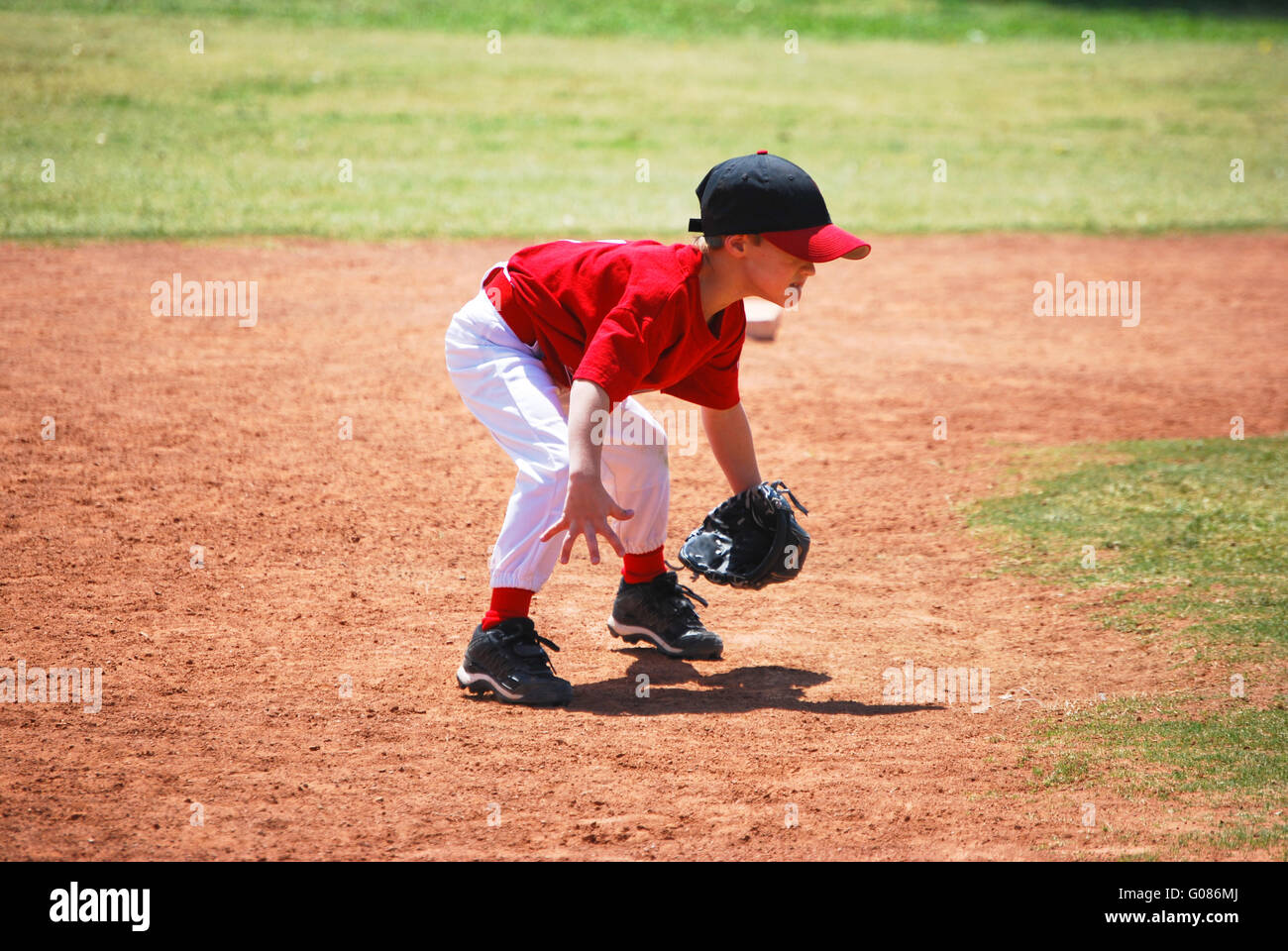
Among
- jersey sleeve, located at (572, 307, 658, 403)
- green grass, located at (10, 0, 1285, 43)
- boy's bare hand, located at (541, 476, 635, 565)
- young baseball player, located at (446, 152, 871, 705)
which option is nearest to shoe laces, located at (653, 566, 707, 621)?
young baseball player, located at (446, 152, 871, 705)

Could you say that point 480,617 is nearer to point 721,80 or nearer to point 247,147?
point 247,147

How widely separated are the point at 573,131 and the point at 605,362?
13743 mm

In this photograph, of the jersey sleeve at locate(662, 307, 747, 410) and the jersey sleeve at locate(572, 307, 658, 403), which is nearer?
the jersey sleeve at locate(572, 307, 658, 403)

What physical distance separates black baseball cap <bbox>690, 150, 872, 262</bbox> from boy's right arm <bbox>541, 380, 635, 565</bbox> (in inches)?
26.0

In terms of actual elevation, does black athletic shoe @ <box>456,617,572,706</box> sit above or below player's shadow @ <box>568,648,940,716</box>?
above

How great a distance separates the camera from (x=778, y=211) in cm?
363

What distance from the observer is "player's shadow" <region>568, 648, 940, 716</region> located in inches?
159

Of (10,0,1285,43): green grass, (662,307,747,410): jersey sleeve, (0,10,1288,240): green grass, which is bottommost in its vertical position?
(662,307,747,410): jersey sleeve

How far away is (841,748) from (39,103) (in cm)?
1478

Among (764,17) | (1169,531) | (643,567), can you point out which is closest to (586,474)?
(643,567)

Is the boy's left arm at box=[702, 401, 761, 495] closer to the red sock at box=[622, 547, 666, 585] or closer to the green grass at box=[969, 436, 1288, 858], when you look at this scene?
the red sock at box=[622, 547, 666, 585]

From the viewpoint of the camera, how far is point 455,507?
19.2 feet
